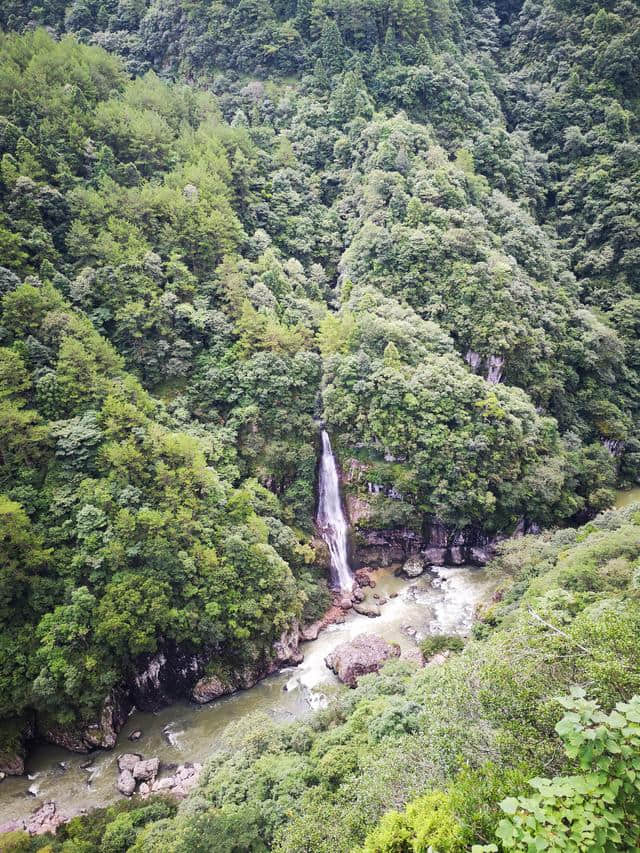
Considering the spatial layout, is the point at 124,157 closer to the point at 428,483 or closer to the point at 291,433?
the point at 291,433

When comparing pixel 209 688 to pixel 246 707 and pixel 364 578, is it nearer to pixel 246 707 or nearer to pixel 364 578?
pixel 246 707

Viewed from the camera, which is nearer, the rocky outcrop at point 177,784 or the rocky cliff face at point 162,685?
the rocky outcrop at point 177,784

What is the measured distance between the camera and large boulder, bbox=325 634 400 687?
22906mm

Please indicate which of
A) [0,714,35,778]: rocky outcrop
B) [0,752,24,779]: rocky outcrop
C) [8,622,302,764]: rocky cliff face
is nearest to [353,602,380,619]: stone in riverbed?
[8,622,302,764]: rocky cliff face

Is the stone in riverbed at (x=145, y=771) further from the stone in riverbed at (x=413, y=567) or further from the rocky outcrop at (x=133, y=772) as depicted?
the stone in riverbed at (x=413, y=567)

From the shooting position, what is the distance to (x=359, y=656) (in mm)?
23250

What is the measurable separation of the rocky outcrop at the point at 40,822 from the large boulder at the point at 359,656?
1222 cm

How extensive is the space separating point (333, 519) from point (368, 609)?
6.37m

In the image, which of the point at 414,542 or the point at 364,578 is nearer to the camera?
the point at 364,578

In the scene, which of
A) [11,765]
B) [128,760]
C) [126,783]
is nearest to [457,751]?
[126,783]

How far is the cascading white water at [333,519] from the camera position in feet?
99.6

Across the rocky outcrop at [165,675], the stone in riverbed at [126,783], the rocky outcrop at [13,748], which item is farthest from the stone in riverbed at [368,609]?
the rocky outcrop at [13,748]

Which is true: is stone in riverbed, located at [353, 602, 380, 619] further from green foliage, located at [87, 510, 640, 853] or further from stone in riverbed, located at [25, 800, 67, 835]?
stone in riverbed, located at [25, 800, 67, 835]

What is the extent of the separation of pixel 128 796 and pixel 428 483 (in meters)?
21.0
